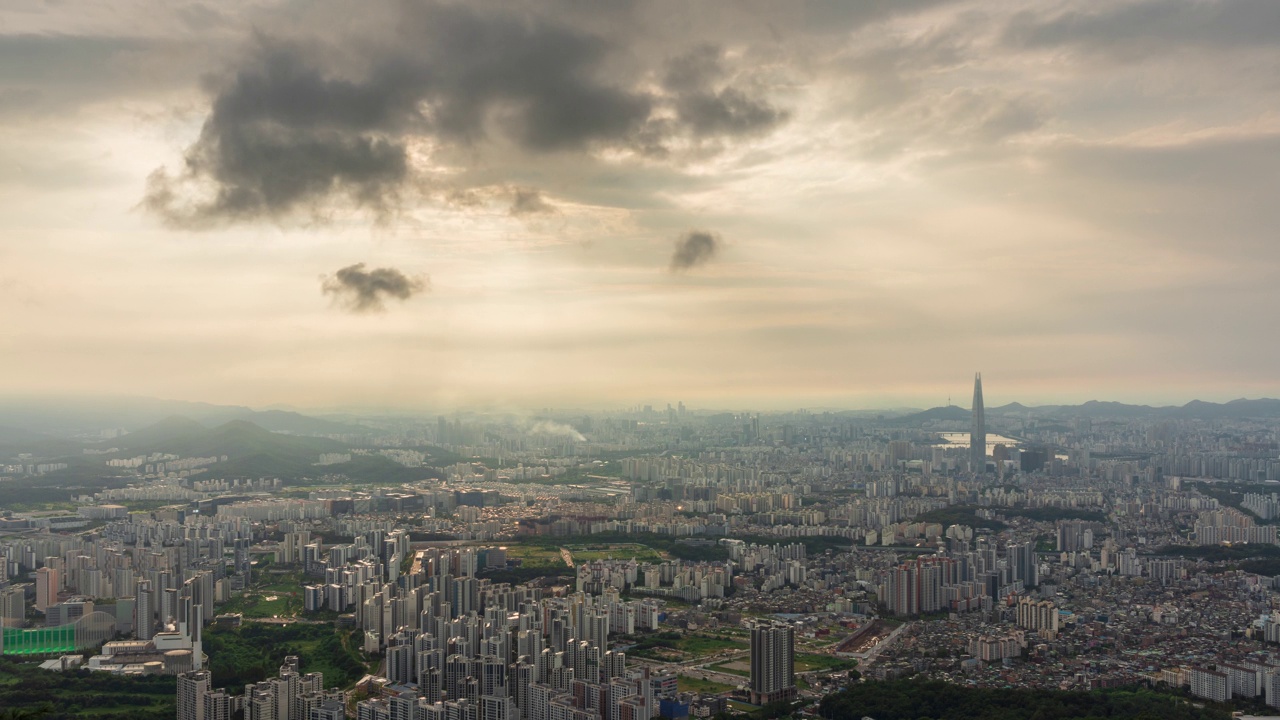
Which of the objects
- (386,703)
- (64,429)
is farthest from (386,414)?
(386,703)

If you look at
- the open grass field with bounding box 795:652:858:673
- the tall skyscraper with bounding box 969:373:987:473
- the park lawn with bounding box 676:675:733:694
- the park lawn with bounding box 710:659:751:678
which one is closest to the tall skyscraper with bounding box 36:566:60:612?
the park lawn with bounding box 676:675:733:694

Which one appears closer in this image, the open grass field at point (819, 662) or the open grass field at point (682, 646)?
the open grass field at point (819, 662)

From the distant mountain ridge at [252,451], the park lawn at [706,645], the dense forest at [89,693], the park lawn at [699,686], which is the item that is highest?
the distant mountain ridge at [252,451]

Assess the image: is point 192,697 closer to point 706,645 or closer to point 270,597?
point 706,645

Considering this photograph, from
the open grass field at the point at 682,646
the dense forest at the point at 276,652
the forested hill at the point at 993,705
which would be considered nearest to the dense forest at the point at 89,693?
the dense forest at the point at 276,652

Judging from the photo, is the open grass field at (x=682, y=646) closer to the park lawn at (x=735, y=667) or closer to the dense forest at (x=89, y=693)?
the park lawn at (x=735, y=667)

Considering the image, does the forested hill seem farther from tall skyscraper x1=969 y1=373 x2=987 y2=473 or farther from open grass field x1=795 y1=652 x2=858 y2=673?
tall skyscraper x1=969 y1=373 x2=987 y2=473
